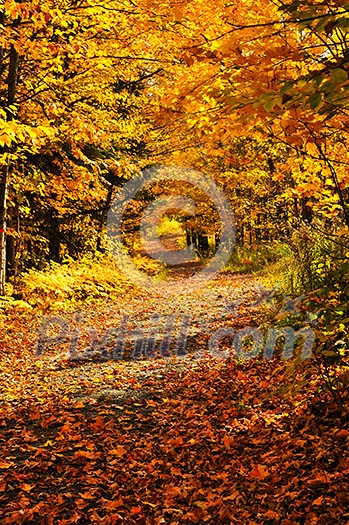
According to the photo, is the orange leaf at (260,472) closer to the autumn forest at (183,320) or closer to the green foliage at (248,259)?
the autumn forest at (183,320)

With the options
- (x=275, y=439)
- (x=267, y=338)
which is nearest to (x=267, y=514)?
(x=275, y=439)

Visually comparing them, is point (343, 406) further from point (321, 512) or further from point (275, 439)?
point (321, 512)

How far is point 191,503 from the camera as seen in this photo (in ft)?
12.3

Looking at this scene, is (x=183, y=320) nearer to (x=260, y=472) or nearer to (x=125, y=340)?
(x=125, y=340)

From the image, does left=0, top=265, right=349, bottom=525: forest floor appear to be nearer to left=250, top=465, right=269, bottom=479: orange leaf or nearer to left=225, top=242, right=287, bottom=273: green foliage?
left=250, top=465, right=269, bottom=479: orange leaf

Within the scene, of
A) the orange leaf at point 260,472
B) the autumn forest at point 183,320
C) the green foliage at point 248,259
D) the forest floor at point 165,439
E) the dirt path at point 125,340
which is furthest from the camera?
the green foliage at point 248,259

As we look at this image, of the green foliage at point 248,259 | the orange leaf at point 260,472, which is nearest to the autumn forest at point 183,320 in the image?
the orange leaf at point 260,472

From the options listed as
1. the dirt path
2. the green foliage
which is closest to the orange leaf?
the dirt path

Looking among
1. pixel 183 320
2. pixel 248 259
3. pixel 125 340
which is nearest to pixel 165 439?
pixel 125 340

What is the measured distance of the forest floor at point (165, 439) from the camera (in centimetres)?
363

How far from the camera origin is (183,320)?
33.8ft

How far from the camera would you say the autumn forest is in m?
3.48

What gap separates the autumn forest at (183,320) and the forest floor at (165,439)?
2 centimetres

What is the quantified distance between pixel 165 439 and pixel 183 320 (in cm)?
544
